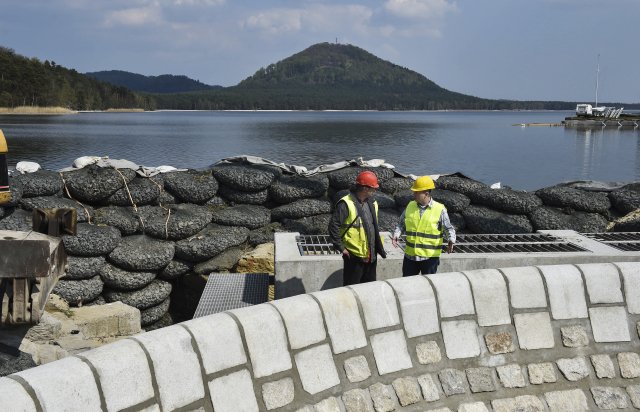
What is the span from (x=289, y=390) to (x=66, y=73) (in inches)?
5383

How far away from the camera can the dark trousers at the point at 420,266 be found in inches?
213

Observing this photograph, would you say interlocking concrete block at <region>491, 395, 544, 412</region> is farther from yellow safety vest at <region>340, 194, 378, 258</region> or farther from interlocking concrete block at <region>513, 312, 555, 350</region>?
yellow safety vest at <region>340, 194, 378, 258</region>

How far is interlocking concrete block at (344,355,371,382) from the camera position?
363cm

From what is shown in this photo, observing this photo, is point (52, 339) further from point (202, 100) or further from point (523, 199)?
point (202, 100)

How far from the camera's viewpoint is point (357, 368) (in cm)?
366

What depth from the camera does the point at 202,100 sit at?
7741 inches

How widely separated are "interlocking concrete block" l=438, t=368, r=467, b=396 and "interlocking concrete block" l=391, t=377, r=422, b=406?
0.20 meters

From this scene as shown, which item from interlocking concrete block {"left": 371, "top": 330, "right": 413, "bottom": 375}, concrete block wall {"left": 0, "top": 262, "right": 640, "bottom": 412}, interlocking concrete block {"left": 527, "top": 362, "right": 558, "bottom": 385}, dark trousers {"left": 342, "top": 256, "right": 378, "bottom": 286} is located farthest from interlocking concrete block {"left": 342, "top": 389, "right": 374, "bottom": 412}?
dark trousers {"left": 342, "top": 256, "right": 378, "bottom": 286}

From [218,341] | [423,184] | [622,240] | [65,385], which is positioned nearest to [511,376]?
[423,184]

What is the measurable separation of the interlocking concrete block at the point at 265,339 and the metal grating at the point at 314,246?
259 cm

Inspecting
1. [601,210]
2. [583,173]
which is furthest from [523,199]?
Result: [583,173]

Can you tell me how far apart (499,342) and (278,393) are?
1.64 metres

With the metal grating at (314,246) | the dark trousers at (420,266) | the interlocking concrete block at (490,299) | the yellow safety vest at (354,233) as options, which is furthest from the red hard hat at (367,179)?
the interlocking concrete block at (490,299)

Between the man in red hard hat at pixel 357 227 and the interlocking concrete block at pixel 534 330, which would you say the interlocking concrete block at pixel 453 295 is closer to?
the interlocking concrete block at pixel 534 330
